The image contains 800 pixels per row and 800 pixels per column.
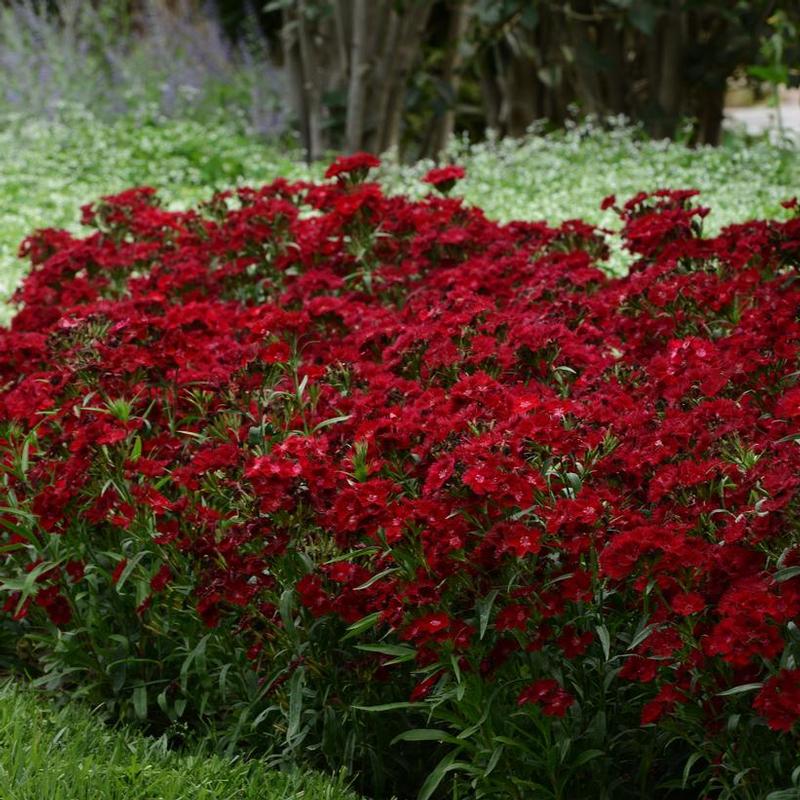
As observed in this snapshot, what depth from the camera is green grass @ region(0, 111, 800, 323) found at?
8.24m

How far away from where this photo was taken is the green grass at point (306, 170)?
27.0ft

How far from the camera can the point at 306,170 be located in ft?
33.9

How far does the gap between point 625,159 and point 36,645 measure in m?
6.64


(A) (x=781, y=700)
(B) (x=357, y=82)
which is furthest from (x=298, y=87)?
(A) (x=781, y=700)

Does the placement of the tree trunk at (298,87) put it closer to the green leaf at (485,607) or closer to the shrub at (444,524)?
the shrub at (444,524)

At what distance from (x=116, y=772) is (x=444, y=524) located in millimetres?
948

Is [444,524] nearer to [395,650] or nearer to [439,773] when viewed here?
[395,650]

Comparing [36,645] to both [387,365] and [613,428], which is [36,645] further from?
[613,428]

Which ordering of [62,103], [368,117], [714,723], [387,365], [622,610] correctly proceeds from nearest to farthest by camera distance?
[714,723], [622,610], [387,365], [368,117], [62,103]

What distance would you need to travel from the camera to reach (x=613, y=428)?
3084 millimetres

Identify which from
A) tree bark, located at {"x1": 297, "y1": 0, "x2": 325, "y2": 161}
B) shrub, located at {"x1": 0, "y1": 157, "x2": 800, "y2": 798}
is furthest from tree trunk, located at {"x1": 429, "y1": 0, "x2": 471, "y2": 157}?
shrub, located at {"x1": 0, "y1": 157, "x2": 800, "y2": 798}

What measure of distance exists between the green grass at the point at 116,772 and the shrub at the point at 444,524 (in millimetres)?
131

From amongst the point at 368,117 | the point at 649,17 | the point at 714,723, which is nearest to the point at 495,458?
the point at 714,723

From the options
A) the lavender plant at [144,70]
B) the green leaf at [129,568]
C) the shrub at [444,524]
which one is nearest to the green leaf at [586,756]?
the shrub at [444,524]
